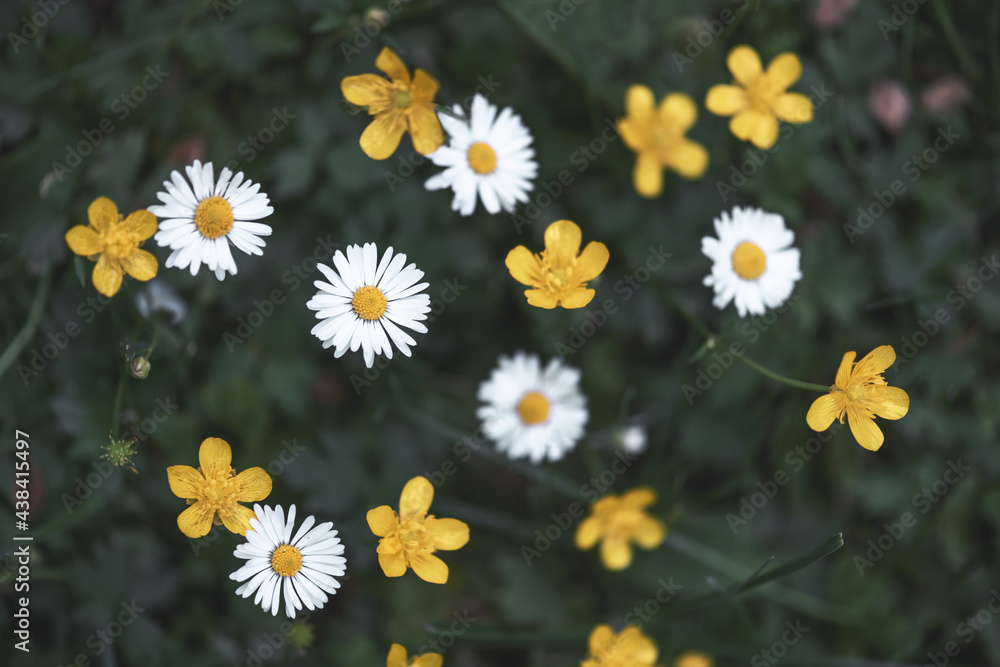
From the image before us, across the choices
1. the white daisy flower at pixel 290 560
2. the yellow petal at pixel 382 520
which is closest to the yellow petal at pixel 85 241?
the white daisy flower at pixel 290 560

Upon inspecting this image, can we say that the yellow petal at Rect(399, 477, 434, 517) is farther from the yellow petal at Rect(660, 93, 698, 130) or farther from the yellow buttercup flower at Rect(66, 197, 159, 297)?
the yellow petal at Rect(660, 93, 698, 130)

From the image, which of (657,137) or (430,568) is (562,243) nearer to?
(657,137)

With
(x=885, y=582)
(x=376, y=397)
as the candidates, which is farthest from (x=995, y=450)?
(x=376, y=397)

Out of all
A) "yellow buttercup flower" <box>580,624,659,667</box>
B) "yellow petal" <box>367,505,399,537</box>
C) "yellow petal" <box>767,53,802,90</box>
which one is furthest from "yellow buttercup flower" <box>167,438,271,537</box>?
"yellow petal" <box>767,53,802,90</box>

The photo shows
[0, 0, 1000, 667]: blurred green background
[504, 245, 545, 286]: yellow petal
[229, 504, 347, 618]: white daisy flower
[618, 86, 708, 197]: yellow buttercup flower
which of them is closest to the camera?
[229, 504, 347, 618]: white daisy flower

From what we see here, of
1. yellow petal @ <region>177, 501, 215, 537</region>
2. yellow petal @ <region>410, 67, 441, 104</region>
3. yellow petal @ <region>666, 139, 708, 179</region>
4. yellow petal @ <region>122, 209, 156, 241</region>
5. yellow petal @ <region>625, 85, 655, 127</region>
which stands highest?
yellow petal @ <region>625, 85, 655, 127</region>

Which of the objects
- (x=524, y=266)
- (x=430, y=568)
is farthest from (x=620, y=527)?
(x=524, y=266)

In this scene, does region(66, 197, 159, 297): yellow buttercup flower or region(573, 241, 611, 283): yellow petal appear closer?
region(66, 197, 159, 297): yellow buttercup flower
